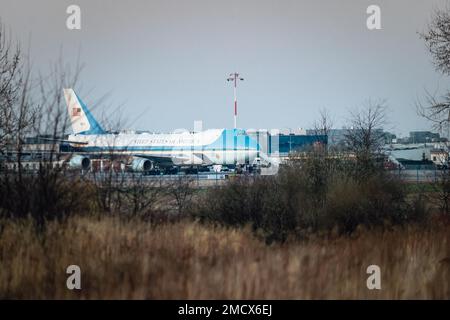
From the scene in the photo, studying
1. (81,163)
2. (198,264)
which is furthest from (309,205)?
(198,264)

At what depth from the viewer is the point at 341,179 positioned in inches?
830

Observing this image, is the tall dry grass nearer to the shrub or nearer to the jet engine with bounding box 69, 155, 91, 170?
the jet engine with bounding box 69, 155, 91, 170

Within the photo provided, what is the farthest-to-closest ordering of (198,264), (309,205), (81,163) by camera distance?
(309,205), (81,163), (198,264)

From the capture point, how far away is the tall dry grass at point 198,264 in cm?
865

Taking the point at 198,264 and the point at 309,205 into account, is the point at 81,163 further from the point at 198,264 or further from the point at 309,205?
the point at 198,264

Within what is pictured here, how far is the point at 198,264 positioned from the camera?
30.5 feet

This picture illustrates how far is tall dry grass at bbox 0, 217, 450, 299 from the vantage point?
28.4ft

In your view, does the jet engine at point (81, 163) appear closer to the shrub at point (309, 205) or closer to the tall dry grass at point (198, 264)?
the tall dry grass at point (198, 264)

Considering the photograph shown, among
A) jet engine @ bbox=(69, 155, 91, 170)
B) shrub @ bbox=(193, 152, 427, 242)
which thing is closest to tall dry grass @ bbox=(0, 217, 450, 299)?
jet engine @ bbox=(69, 155, 91, 170)
